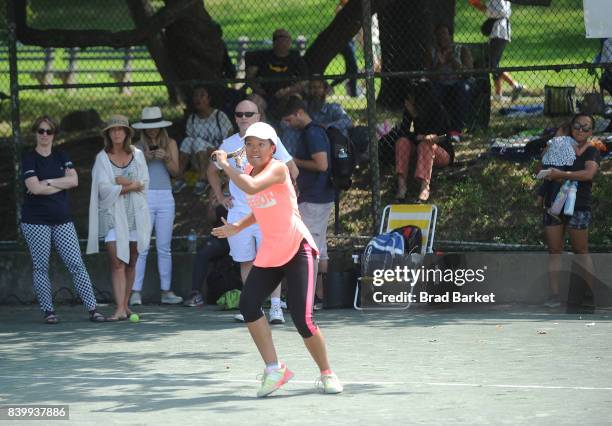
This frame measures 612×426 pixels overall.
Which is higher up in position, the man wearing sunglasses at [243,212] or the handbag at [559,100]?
the handbag at [559,100]

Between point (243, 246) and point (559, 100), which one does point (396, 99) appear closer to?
point (559, 100)

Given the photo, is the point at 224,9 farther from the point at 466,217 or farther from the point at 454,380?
the point at 454,380

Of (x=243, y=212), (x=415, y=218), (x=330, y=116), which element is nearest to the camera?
(x=243, y=212)

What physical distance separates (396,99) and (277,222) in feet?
25.3

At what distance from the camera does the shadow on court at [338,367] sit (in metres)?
7.49

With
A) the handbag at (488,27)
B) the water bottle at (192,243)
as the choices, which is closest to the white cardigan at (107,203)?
the water bottle at (192,243)

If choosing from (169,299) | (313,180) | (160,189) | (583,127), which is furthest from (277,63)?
(583,127)

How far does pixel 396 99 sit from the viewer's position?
15516 mm

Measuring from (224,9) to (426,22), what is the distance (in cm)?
912

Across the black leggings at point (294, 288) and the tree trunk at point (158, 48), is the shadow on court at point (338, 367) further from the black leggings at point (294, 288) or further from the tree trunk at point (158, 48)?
the tree trunk at point (158, 48)

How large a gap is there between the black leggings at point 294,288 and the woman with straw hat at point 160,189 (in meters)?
4.11

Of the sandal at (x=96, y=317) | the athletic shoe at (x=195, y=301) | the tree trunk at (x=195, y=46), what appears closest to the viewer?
the sandal at (x=96, y=317)

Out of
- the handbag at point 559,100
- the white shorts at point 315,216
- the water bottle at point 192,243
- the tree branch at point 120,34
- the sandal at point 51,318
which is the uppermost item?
the tree branch at point 120,34

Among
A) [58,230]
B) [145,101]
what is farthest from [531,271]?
[145,101]
